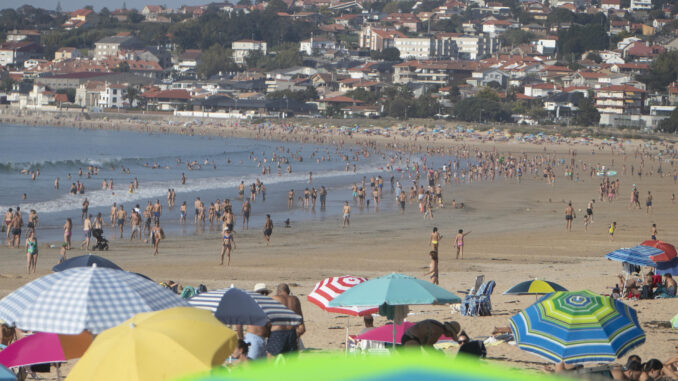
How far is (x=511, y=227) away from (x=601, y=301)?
1758 centimetres

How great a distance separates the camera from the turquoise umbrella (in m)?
7.30

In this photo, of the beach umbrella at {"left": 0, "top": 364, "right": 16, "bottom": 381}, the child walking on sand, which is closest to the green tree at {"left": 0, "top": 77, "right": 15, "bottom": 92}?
the child walking on sand

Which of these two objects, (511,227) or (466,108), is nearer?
(511,227)

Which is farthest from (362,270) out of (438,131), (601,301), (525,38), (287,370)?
(525,38)

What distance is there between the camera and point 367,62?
129 m

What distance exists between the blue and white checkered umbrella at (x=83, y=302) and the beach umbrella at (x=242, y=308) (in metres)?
0.91

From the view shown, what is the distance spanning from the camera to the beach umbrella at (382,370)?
2152mm

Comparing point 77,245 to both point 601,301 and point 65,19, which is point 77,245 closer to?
point 601,301

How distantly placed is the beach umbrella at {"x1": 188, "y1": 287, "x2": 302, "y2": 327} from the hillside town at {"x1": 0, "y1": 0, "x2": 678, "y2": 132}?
248ft

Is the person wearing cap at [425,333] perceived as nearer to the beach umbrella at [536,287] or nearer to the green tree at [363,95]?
the beach umbrella at [536,287]

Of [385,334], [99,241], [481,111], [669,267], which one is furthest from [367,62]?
[385,334]

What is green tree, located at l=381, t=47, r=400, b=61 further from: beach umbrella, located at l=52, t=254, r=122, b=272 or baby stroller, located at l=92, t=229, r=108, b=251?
beach umbrella, located at l=52, t=254, r=122, b=272

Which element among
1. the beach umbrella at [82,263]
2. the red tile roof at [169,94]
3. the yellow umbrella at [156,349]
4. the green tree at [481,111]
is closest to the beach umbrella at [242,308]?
the yellow umbrella at [156,349]

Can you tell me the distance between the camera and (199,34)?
15675 centimetres
